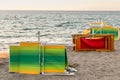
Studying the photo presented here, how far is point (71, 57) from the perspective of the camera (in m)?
18.3

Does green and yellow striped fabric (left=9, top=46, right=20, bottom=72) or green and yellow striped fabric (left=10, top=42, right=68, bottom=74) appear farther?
green and yellow striped fabric (left=9, top=46, right=20, bottom=72)

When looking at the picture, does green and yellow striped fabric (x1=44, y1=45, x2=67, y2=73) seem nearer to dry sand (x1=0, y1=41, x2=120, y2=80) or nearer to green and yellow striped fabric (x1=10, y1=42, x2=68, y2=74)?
green and yellow striped fabric (x1=10, y1=42, x2=68, y2=74)

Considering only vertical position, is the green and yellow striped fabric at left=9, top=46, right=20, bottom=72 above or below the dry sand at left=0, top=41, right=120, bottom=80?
above

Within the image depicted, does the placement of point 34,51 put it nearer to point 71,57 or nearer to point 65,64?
point 65,64

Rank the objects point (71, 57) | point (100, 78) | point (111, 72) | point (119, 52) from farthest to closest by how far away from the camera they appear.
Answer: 1. point (119, 52)
2. point (71, 57)
3. point (111, 72)
4. point (100, 78)

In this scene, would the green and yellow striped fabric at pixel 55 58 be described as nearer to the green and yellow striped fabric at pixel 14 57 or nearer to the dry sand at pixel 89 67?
the dry sand at pixel 89 67

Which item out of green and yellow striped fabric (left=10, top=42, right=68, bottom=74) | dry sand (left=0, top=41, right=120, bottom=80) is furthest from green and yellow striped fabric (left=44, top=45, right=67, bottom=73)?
dry sand (left=0, top=41, right=120, bottom=80)

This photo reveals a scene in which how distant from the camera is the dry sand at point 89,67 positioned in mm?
13344

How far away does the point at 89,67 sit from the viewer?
1540 centimetres

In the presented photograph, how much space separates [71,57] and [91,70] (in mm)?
3666

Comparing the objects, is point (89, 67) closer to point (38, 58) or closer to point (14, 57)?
point (38, 58)

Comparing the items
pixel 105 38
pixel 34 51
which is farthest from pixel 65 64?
pixel 105 38

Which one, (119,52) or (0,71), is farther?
(119,52)

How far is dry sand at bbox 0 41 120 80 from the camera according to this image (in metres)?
13.3
